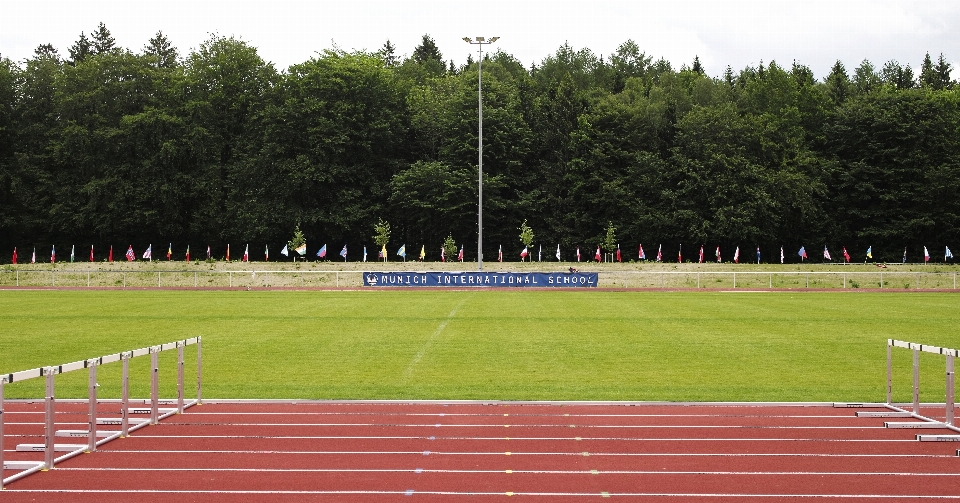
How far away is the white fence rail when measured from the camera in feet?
148

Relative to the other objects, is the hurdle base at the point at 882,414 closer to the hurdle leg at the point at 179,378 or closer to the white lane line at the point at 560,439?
the white lane line at the point at 560,439

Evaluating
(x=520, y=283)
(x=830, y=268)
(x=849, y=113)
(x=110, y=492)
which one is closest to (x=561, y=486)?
(x=110, y=492)

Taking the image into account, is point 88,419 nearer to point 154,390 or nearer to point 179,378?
point 154,390

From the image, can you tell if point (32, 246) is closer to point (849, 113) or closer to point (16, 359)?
point (16, 359)

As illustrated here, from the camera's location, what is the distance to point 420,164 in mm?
69562

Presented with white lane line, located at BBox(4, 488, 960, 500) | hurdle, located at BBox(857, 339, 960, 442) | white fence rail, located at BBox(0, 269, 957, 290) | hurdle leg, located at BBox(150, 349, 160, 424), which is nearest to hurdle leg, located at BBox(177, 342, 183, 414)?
hurdle leg, located at BBox(150, 349, 160, 424)

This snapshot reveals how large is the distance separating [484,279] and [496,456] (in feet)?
116

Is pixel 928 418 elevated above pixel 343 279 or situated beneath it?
situated beneath

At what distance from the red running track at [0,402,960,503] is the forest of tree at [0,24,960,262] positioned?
2221 inches

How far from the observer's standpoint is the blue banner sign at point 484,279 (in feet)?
144

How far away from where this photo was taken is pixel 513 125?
7081cm

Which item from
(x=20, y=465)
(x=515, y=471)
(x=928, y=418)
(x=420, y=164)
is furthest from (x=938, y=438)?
(x=420, y=164)

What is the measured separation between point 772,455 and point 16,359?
1428 centimetres

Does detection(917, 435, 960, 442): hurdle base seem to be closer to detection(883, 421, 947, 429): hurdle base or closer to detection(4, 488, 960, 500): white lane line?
detection(883, 421, 947, 429): hurdle base
